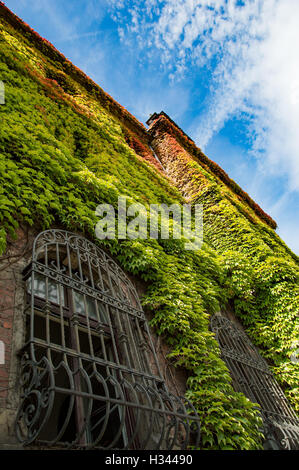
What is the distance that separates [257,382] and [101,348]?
3.22 m

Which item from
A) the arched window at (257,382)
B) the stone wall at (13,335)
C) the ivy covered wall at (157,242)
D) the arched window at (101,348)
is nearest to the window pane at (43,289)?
the arched window at (101,348)

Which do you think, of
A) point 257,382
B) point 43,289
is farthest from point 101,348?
point 257,382

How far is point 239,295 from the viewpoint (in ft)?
20.0

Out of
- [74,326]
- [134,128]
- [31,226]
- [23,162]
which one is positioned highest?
[134,128]

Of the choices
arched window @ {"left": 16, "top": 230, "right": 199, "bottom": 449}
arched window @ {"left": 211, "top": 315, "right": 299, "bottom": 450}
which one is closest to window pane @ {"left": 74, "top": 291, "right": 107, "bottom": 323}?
arched window @ {"left": 16, "top": 230, "right": 199, "bottom": 449}

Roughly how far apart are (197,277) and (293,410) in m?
2.98

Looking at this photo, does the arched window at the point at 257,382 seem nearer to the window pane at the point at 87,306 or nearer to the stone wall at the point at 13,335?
the stone wall at the point at 13,335

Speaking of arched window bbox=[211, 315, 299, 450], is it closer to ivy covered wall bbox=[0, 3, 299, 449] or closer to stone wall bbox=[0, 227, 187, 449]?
ivy covered wall bbox=[0, 3, 299, 449]

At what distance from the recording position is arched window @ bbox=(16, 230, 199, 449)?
7.13 ft

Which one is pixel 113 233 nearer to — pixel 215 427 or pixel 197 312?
pixel 197 312

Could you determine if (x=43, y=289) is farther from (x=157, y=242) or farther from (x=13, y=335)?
(x=157, y=242)

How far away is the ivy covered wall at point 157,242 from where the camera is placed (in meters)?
2.99

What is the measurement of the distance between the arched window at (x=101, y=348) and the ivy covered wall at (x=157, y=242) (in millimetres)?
301

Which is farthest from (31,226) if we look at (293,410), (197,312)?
(293,410)
